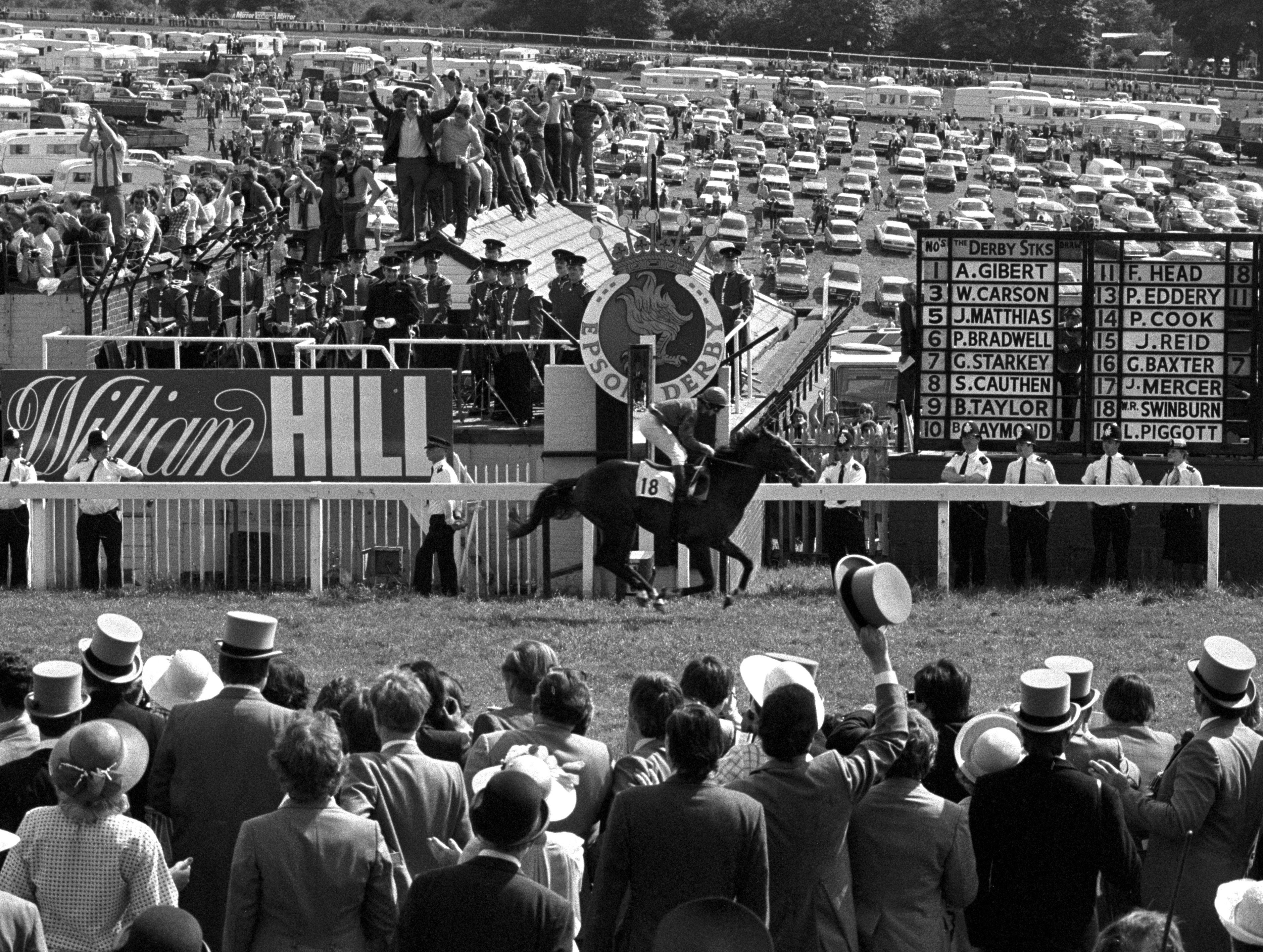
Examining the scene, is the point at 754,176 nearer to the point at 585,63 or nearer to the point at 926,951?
the point at 585,63

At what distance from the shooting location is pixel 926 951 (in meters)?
6.53

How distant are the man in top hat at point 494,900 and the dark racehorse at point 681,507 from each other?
923 cm

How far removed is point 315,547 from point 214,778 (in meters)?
8.80

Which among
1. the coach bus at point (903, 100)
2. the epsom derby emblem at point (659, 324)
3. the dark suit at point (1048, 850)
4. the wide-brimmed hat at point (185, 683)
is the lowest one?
the dark suit at point (1048, 850)

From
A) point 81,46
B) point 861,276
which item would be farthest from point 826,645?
point 81,46

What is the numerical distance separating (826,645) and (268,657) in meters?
6.70

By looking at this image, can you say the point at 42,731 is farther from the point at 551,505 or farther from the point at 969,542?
the point at 969,542

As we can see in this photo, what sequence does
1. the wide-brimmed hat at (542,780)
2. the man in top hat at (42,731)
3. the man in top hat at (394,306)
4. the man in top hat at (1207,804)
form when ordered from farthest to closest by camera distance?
1. the man in top hat at (394,306)
2. the man in top hat at (1207,804)
3. the man in top hat at (42,731)
4. the wide-brimmed hat at (542,780)

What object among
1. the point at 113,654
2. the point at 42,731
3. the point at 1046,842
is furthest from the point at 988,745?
the point at 42,731

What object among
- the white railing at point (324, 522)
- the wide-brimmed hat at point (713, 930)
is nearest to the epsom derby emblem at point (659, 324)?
the white railing at point (324, 522)

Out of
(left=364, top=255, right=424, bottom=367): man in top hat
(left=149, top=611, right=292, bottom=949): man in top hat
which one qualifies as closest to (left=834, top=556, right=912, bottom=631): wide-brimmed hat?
(left=149, top=611, right=292, bottom=949): man in top hat

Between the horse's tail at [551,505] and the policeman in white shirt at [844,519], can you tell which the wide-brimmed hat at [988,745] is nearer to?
the horse's tail at [551,505]

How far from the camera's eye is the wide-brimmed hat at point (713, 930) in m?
5.02

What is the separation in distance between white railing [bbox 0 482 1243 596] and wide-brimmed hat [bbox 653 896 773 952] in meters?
10.4
